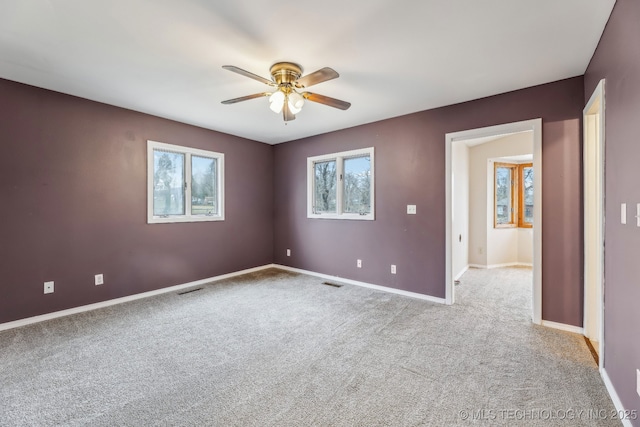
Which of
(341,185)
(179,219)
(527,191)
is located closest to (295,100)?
(341,185)

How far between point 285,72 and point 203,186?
9.04 feet

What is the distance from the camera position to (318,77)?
2258mm

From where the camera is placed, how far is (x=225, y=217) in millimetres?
4773

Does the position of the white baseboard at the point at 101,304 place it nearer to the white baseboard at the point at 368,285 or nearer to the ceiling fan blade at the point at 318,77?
the white baseboard at the point at 368,285

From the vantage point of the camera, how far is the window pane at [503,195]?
19.3ft

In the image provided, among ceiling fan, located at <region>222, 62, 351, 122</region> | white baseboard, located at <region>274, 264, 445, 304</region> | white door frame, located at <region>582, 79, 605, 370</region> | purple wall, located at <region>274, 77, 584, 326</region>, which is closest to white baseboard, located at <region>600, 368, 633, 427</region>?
white door frame, located at <region>582, 79, 605, 370</region>

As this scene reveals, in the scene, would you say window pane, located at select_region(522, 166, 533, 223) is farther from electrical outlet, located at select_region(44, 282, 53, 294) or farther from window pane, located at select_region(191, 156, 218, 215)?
electrical outlet, located at select_region(44, 282, 53, 294)

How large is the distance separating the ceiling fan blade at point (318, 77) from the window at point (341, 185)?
6.70ft

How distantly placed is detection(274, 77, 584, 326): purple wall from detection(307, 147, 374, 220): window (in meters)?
0.12

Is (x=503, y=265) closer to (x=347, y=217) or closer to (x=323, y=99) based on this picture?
(x=347, y=217)

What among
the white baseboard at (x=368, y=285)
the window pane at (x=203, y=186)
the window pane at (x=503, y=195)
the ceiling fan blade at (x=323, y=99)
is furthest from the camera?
the window pane at (x=503, y=195)

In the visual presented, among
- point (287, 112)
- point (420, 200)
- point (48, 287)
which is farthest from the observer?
point (420, 200)

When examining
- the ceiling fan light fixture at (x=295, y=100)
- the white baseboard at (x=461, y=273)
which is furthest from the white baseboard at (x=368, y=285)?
the ceiling fan light fixture at (x=295, y=100)

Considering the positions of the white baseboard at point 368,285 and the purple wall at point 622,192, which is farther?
the white baseboard at point 368,285
